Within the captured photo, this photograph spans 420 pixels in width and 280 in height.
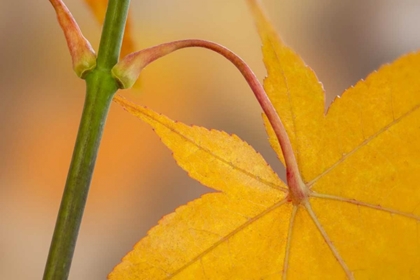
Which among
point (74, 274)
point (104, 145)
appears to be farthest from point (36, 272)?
point (104, 145)

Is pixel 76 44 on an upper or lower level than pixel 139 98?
lower

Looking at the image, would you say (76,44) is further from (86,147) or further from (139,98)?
(139,98)

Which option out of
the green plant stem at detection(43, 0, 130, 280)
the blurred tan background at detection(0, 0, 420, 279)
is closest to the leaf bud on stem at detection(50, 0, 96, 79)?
the green plant stem at detection(43, 0, 130, 280)

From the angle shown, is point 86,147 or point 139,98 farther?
point 139,98

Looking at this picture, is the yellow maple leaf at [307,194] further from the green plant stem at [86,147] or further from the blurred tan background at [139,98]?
the blurred tan background at [139,98]

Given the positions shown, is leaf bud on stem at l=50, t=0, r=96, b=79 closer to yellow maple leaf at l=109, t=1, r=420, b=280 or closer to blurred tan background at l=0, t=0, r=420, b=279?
yellow maple leaf at l=109, t=1, r=420, b=280

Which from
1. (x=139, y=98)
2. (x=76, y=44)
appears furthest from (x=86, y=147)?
(x=139, y=98)
